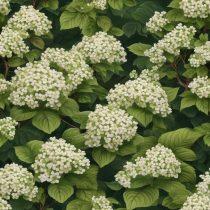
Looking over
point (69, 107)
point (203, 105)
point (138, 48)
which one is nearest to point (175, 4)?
point (138, 48)

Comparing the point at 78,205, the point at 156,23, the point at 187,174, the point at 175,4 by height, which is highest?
the point at 175,4

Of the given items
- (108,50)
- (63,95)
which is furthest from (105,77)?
(63,95)

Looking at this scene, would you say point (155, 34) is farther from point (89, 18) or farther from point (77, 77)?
point (77, 77)

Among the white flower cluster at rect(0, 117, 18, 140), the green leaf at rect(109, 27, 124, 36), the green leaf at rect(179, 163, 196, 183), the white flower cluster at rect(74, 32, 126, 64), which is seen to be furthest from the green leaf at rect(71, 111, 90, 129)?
the green leaf at rect(109, 27, 124, 36)

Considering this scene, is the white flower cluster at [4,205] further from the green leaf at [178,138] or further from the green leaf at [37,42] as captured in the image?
the green leaf at [37,42]

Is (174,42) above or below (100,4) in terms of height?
below

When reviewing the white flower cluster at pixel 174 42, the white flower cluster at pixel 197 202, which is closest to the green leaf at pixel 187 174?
the white flower cluster at pixel 197 202

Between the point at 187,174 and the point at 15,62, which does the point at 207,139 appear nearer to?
the point at 187,174

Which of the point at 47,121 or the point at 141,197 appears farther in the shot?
the point at 47,121
